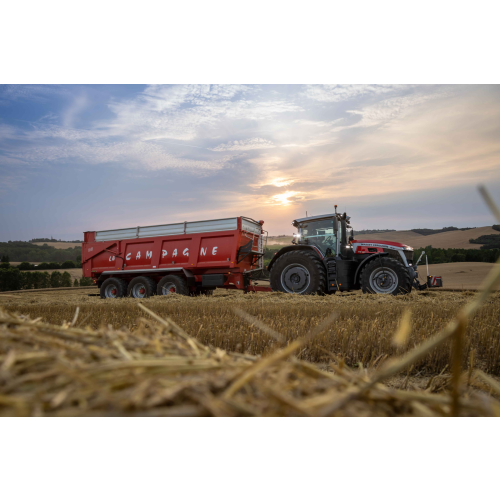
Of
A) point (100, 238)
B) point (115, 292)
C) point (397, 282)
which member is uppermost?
point (100, 238)

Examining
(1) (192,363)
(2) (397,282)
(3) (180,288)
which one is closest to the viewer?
(1) (192,363)

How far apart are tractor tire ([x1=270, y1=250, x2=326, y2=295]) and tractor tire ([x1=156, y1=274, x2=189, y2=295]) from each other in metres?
2.60

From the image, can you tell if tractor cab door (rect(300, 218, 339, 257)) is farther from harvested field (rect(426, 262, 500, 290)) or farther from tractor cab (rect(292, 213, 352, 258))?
harvested field (rect(426, 262, 500, 290))

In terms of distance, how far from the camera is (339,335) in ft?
11.3

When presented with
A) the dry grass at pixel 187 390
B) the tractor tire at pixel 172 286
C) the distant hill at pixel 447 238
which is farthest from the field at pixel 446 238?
the dry grass at pixel 187 390

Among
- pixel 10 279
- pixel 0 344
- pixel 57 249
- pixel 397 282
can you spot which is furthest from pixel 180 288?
pixel 57 249

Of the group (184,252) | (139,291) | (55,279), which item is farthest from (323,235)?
(55,279)

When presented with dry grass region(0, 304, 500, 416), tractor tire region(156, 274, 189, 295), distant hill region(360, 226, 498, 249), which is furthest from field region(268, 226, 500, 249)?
dry grass region(0, 304, 500, 416)

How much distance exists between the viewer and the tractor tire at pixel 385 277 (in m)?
6.99

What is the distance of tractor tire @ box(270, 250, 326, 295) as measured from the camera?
774 cm

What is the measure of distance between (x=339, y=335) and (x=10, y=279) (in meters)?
17.9

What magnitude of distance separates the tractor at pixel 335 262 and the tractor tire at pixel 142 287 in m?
3.78

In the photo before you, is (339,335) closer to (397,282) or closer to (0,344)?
(0,344)

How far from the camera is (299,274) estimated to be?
26.8 feet
